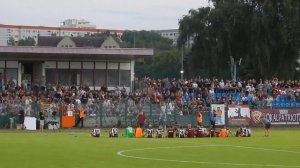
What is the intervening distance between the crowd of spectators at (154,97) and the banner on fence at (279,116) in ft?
1.74

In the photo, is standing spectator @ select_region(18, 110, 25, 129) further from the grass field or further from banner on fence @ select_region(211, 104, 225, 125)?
the grass field

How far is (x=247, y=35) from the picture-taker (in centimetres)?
7450

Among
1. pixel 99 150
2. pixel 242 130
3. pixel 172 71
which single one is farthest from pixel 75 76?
pixel 172 71

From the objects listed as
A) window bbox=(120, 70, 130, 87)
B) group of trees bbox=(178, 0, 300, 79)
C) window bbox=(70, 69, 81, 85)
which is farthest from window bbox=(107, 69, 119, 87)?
group of trees bbox=(178, 0, 300, 79)

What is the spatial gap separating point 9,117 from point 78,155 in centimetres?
2672

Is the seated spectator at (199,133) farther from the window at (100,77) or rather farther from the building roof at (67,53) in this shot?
the window at (100,77)

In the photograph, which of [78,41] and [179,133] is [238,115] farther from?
[78,41]

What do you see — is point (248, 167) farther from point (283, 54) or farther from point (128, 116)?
point (283, 54)

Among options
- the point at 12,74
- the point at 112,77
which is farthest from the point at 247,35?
the point at 12,74

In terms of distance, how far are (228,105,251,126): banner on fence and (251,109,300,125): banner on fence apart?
21.4 inches

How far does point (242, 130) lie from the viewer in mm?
40188

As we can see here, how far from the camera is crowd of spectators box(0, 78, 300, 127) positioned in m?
51.1

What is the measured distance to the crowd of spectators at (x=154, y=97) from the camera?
168 ft

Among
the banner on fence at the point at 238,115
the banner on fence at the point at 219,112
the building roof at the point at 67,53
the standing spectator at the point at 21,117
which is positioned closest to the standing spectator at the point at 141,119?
the banner on fence at the point at 219,112
